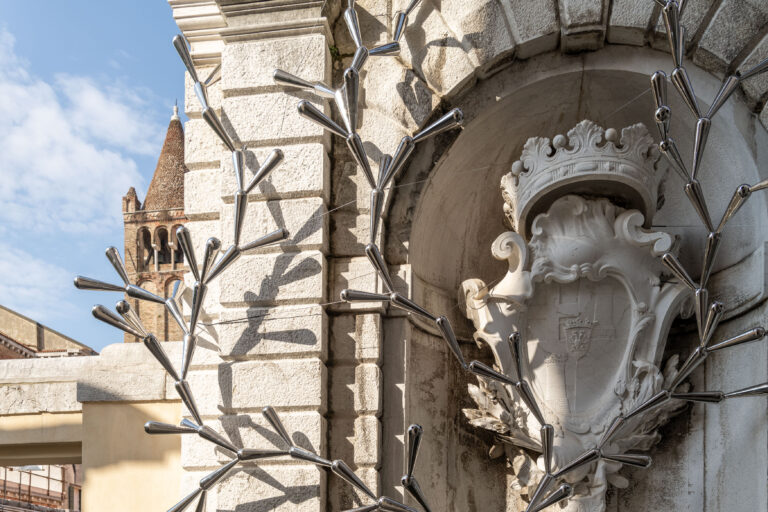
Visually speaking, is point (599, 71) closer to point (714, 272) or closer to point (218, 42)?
point (714, 272)

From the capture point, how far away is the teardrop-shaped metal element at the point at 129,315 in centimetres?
561

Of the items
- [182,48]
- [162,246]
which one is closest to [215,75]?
[182,48]

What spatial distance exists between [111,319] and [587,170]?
2.74m

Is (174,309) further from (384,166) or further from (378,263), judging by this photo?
(384,166)

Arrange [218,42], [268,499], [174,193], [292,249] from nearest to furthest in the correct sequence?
[268,499] < [292,249] < [218,42] < [174,193]

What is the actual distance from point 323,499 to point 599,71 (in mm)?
2865

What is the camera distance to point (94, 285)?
5.71 m

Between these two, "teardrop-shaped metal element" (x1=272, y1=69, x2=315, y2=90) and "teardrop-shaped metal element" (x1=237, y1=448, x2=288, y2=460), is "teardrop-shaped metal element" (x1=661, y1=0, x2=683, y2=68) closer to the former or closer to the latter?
"teardrop-shaped metal element" (x1=272, y1=69, x2=315, y2=90)

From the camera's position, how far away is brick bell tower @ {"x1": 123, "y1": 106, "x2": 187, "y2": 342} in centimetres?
4975

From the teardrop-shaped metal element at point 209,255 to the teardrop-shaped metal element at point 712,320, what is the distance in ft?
8.59

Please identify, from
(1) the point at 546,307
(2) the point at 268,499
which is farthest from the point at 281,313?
(1) the point at 546,307

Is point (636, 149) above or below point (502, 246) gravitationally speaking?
above

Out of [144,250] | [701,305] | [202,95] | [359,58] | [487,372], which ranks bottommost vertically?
[487,372]

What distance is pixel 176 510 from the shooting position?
18.2 feet
